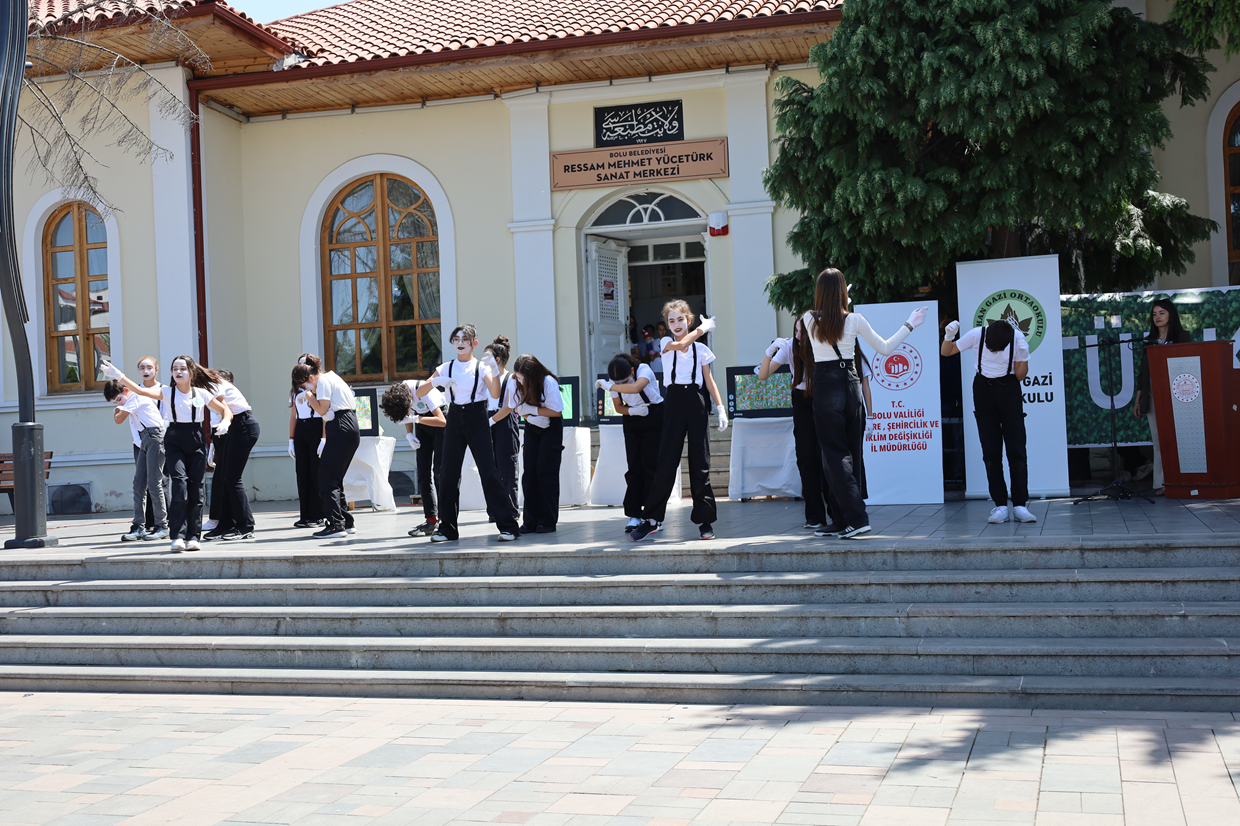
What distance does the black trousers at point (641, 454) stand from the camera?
8352 millimetres

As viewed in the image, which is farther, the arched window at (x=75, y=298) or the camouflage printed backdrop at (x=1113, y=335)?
the arched window at (x=75, y=298)

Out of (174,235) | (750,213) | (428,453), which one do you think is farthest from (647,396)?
(174,235)

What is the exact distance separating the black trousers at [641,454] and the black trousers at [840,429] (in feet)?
4.77

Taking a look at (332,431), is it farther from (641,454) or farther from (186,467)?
(641,454)

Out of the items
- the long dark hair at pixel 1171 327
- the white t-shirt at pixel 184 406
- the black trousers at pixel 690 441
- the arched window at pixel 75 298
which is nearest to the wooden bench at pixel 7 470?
the arched window at pixel 75 298

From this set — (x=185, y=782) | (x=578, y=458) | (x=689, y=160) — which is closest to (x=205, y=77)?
(x=689, y=160)

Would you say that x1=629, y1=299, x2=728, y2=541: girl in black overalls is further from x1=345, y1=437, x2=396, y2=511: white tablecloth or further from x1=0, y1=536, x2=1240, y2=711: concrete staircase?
x1=345, y1=437, x2=396, y2=511: white tablecloth

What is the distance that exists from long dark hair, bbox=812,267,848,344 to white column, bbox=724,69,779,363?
612 cm

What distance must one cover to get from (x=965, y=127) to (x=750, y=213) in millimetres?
4223

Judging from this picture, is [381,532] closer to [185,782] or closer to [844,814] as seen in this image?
[185,782]

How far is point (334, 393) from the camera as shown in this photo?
922 centimetres

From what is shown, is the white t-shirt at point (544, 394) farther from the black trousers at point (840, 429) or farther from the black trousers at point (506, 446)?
the black trousers at point (840, 429)

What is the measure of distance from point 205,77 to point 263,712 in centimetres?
1063

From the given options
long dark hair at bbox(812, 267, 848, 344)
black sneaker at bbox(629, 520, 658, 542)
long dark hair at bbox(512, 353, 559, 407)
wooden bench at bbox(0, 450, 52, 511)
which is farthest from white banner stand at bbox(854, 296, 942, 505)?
wooden bench at bbox(0, 450, 52, 511)
